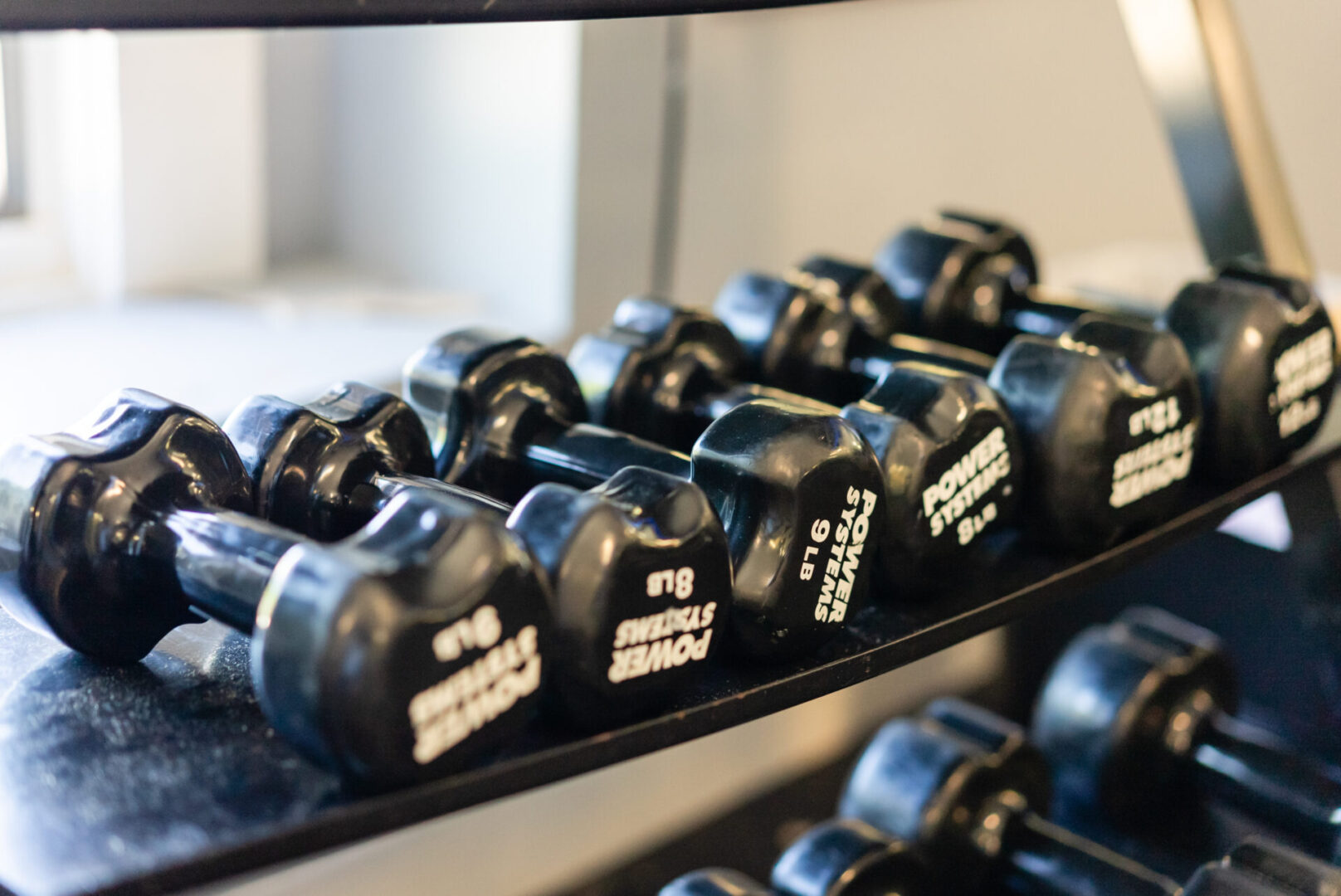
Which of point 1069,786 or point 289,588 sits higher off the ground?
point 289,588

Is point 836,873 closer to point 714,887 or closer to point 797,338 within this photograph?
Answer: point 714,887

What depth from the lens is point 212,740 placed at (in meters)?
0.49

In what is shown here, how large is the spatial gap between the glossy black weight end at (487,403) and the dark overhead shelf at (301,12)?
253mm

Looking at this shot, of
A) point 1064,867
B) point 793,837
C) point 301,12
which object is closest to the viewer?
point 301,12

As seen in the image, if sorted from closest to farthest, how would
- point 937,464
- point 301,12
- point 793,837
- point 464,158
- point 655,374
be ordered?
point 301,12
point 937,464
point 655,374
point 464,158
point 793,837

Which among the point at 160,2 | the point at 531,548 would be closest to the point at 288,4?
the point at 160,2

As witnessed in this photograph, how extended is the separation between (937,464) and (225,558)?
13.4 inches

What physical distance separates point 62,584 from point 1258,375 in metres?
0.68

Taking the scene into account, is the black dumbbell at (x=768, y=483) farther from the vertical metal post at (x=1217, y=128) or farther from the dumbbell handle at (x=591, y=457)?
the vertical metal post at (x=1217, y=128)

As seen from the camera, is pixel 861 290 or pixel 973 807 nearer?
pixel 861 290

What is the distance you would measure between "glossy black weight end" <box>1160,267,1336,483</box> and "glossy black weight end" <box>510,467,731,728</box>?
418 mm

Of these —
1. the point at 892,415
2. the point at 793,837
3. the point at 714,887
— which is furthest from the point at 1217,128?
the point at 793,837

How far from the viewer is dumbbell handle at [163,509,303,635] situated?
20.3 inches

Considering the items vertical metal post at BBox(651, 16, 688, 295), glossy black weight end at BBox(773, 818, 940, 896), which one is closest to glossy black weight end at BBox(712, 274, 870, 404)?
glossy black weight end at BBox(773, 818, 940, 896)
